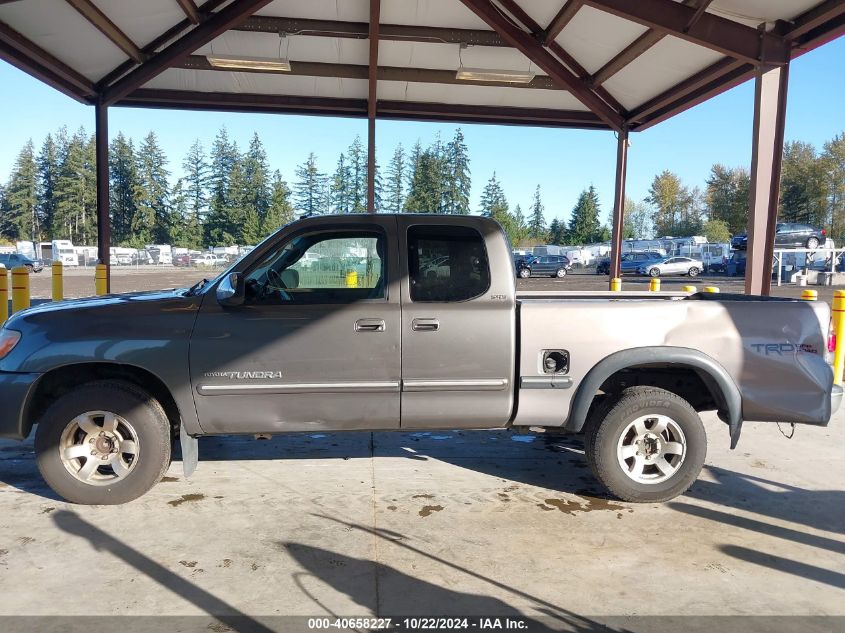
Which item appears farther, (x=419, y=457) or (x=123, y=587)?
(x=419, y=457)

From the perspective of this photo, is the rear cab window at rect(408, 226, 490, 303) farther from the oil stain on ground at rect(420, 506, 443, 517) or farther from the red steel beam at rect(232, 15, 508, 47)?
the red steel beam at rect(232, 15, 508, 47)

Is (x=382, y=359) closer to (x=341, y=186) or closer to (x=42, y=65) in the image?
(x=42, y=65)

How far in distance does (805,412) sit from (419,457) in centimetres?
290

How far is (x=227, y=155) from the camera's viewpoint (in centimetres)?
6781

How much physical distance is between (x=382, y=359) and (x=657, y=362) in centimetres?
188

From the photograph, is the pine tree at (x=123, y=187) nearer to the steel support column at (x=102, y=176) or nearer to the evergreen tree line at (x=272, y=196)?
the evergreen tree line at (x=272, y=196)

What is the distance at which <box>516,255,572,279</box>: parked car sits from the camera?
1603 inches

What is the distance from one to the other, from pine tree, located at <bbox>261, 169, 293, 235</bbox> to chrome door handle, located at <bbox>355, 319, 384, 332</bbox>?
52010mm

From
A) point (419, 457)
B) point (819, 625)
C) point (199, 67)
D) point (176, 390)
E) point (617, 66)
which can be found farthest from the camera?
point (199, 67)

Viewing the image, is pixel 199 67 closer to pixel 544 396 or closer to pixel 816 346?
pixel 544 396

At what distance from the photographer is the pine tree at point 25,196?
7950 centimetres

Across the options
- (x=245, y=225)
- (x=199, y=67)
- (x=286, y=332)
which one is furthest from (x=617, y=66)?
(x=245, y=225)

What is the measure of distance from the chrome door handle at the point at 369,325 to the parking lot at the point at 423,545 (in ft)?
3.93

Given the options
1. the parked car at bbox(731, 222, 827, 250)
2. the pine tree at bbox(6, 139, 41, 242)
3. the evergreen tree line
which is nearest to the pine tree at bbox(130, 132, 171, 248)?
the evergreen tree line
